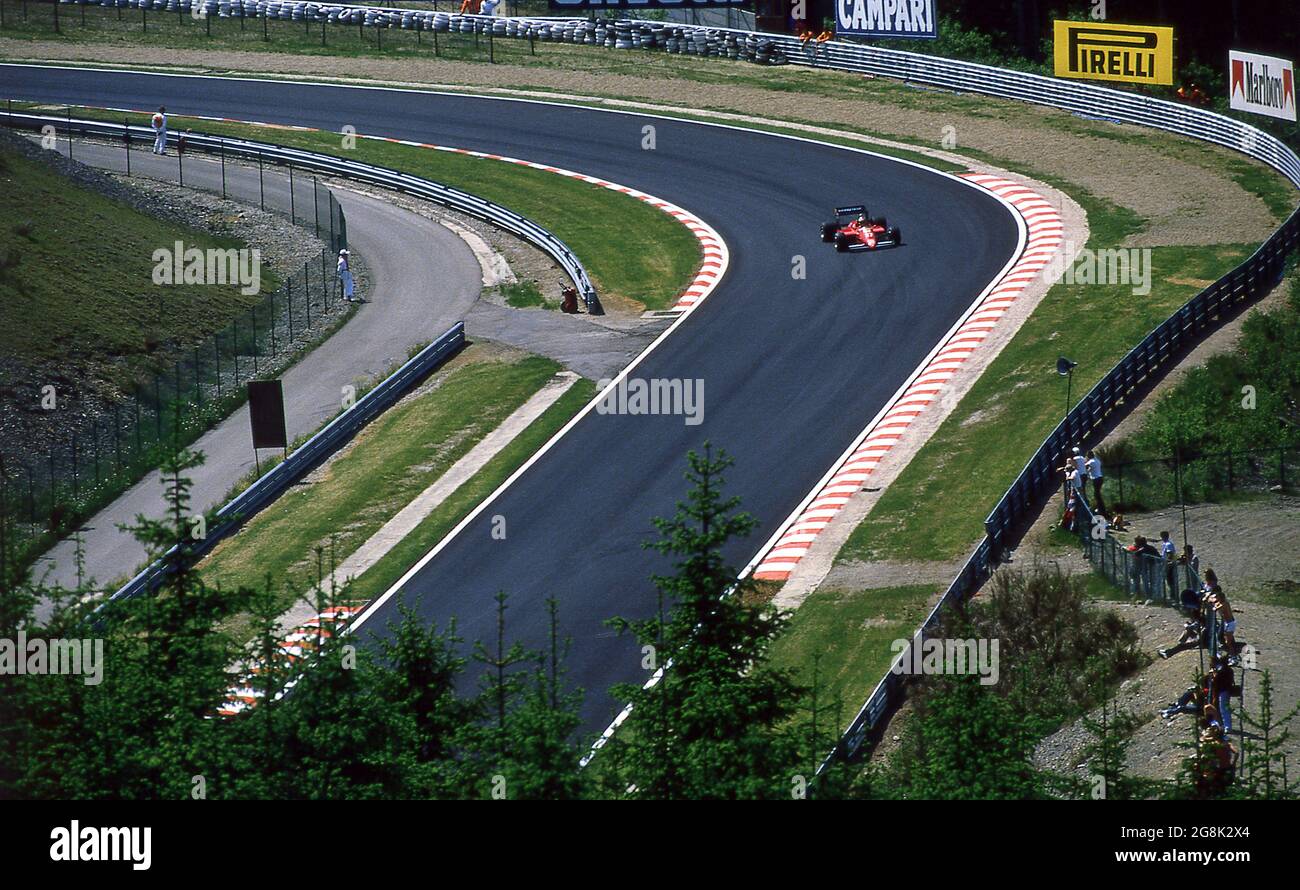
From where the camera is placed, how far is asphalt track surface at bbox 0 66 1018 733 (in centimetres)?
3316

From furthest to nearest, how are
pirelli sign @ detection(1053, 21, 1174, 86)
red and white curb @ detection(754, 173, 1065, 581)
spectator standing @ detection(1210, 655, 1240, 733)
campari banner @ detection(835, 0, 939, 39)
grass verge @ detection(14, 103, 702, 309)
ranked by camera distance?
campari banner @ detection(835, 0, 939, 39)
pirelli sign @ detection(1053, 21, 1174, 86)
grass verge @ detection(14, 103, 702, 309)
red and white curb @ detection(754, 173, 1065, 581)
spectator standing @ detection(1210, 655, 1240, 733)

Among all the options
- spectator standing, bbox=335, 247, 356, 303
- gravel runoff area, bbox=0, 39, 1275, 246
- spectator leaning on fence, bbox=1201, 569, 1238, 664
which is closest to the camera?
spectator leaning on fence, bbox=1201, 569, 1238, 664

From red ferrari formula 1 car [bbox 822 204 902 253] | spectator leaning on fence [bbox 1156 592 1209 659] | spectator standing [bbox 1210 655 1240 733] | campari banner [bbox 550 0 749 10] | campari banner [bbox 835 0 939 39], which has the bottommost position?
spectator leaning on fence [bbox 1156 592 1209 659]

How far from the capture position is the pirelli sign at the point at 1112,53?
208 ft

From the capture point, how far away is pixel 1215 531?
33281 millimetres

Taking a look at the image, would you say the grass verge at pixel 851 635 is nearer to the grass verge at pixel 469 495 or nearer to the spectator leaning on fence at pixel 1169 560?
the spectator leaning on fence at pixel 1169 560

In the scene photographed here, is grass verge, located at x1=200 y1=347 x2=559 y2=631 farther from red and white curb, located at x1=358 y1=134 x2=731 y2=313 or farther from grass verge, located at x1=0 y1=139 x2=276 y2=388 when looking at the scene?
grass verge, located at x1=0 y1=139 x2=276 y2=388

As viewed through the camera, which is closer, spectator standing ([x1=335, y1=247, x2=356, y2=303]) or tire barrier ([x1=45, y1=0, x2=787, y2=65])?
spectator standing ([x1=335, y1=247, x2=356, y2=303])

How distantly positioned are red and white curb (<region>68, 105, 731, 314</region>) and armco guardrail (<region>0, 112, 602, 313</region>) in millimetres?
2874

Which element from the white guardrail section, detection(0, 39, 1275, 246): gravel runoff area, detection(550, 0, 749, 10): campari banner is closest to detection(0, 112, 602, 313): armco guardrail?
detection(0, 39, 1275, 246): gravel runoff area

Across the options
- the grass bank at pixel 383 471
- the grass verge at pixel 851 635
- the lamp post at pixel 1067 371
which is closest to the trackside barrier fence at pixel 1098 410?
the lamp post at pixel 1067 371

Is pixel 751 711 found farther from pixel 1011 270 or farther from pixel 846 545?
pixel 1011 270

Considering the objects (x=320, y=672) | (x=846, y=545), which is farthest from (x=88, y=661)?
(x=846, y=545)
